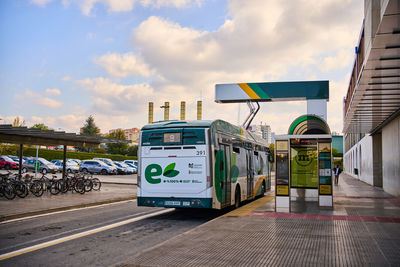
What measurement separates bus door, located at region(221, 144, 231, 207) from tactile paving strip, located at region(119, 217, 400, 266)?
93.1 inches

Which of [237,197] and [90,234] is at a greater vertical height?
[237,197]

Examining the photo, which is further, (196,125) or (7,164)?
(7,164)

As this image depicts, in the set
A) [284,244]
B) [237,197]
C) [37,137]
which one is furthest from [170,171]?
[37,137]

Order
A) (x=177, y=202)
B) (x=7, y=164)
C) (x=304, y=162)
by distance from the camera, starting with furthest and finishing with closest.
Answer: (x=7, y=164) → (x=304, y=162) → (x=177, y=202)

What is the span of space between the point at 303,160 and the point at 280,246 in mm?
10548

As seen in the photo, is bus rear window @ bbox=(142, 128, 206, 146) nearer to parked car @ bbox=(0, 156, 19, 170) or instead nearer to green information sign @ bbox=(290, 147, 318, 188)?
green information sign @ bbox=(290, 147, 318, 188)

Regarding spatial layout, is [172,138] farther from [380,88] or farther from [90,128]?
[90,128]

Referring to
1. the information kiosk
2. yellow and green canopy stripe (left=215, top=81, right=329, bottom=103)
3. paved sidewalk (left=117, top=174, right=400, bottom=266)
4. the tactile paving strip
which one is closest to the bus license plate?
paved sidewalk (left=117, top=174, right=400, bottom=266)

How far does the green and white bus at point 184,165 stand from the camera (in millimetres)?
11094

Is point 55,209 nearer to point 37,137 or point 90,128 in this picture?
point 37,137

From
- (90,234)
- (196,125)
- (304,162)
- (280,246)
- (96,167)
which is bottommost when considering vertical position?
(90,234)

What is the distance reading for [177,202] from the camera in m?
11.2

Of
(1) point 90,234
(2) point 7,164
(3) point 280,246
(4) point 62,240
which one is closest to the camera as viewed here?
(3) point 280,246

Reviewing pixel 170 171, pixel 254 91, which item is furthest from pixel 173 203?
pixel 254 91
